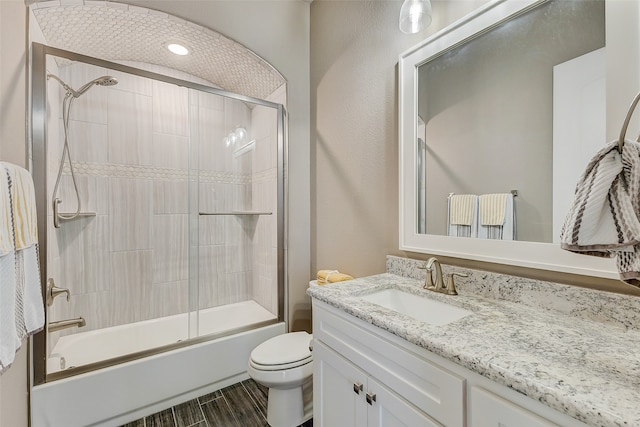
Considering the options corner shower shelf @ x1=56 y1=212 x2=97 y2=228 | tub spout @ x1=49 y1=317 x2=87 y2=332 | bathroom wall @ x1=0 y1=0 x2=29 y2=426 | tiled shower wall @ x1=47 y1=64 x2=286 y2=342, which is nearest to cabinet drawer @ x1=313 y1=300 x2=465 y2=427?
tiled shower wall @ x1=47 y1=64 x2=286 y2=342

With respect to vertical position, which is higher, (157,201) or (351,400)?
(157,201)

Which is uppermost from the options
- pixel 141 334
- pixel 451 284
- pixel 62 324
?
pixel 451 284

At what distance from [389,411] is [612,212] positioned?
80 centimetres

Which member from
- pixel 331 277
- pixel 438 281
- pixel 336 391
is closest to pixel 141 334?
pixel 331 277

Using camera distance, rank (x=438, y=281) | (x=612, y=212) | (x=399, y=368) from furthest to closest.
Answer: (x=438, y=281), (x=399, y=368), (x=612, y=212)

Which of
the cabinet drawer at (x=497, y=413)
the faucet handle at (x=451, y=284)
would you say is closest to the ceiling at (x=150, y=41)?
the faucet handle at (x=451, y=284)

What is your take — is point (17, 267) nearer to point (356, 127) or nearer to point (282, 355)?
point (282, 355)

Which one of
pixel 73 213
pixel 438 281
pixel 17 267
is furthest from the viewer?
pixel 73 213

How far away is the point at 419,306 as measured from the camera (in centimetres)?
121

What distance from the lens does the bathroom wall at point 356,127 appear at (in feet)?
5.06

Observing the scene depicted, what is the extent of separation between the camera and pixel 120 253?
6.99 ft

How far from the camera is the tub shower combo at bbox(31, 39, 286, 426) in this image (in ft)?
4.90

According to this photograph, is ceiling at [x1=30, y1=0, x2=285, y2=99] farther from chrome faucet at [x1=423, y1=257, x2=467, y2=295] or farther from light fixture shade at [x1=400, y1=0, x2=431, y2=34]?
chrome faucet at [x1=423, y1=257, x2=467, y2=295]

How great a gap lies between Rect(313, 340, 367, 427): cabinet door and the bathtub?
0.95 metres
